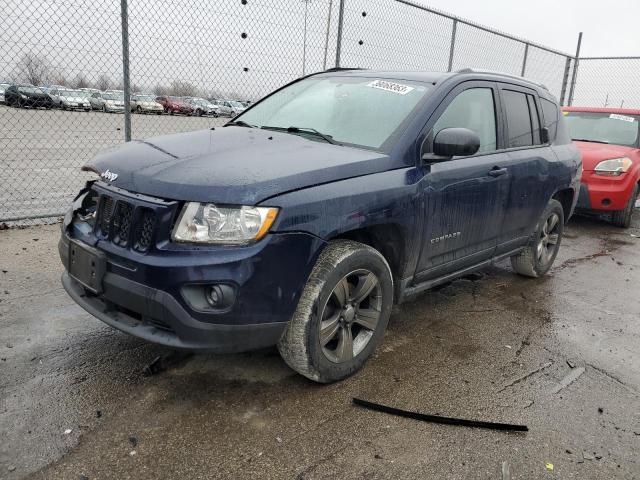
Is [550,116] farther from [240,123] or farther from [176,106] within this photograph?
[176,106]

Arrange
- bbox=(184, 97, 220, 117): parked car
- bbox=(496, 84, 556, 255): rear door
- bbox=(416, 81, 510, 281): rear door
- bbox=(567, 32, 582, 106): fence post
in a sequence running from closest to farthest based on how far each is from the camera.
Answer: bbox=(416, 81, 510, 281): rear door → bbox=(496, 84, 556, 255): rear door → bbox=(184, 97, 220, 117): parked car → bbox=(567, 32, 582, 106): fence post

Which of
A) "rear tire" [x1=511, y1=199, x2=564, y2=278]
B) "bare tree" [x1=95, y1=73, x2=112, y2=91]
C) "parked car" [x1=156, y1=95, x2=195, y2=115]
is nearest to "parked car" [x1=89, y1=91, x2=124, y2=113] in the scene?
"bare tree" [x1=95, y1=73, x2=112, y2=91]

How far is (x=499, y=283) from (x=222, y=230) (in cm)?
347

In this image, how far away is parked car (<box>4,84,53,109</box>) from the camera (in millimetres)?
7008

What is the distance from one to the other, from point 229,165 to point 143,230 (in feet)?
1.73

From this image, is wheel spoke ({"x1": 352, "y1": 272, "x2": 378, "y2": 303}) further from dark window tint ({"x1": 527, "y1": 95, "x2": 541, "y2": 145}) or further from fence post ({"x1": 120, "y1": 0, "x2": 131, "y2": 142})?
fence post ({"x1": 120, "y1": 0, "x2": 131, "y2": 142})

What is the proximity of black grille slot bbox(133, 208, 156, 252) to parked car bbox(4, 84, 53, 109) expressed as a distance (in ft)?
18.0

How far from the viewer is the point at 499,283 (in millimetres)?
5027

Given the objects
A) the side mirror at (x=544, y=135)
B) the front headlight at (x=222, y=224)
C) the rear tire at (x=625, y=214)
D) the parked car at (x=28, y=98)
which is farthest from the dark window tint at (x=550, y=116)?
the parked car at (x=28, y=98)

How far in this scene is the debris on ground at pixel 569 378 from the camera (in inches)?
122

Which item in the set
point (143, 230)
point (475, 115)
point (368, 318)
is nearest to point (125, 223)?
point (143, 230)

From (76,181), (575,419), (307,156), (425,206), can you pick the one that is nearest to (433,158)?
(425,206)

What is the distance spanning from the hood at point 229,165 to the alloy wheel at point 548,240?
2.74m

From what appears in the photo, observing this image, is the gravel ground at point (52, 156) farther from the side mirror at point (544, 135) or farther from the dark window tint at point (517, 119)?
the side mirror at point (544, 135)
